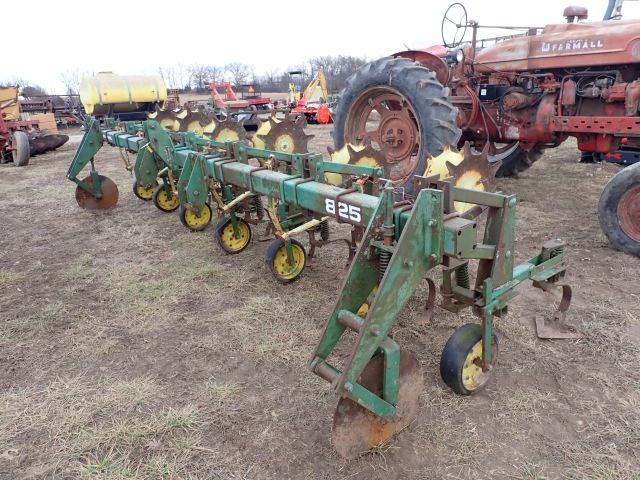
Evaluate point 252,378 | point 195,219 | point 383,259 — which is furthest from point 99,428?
point 195,219

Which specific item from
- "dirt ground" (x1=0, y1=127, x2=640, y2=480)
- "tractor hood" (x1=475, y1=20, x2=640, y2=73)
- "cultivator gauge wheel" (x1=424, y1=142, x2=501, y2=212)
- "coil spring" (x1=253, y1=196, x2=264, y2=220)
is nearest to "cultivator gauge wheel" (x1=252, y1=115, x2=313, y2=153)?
"coil spring" (x1=253, y1=196, x2=264, y2=220)

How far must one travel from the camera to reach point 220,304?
3.84m

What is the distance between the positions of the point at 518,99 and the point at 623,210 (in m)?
2.15

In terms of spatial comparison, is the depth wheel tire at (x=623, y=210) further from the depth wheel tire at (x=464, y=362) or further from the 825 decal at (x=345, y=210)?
the 825 decal at (x=345, y=210)

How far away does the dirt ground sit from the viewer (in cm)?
221

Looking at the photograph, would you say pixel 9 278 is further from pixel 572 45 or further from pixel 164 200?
pixel 572 45

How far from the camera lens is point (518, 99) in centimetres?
571

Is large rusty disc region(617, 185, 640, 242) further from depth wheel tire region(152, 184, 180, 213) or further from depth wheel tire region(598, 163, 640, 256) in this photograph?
depth wheel tire region(152, 184, 180, 213)

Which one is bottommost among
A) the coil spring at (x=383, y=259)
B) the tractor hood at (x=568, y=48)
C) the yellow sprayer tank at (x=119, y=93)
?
the coil spring at (x=383, y=259)

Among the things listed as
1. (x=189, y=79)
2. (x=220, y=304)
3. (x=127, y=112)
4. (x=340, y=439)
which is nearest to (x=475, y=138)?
(x=220, y=304)

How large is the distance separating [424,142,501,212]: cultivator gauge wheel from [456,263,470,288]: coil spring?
513 millimetres

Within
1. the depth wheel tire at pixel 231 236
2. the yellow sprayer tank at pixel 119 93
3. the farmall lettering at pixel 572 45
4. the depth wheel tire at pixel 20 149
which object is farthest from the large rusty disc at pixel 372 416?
the yellow sprayer tank at pixel 119 93

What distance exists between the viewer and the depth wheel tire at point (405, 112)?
4.95m

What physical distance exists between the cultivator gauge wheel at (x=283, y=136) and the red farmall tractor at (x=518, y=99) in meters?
0.55
